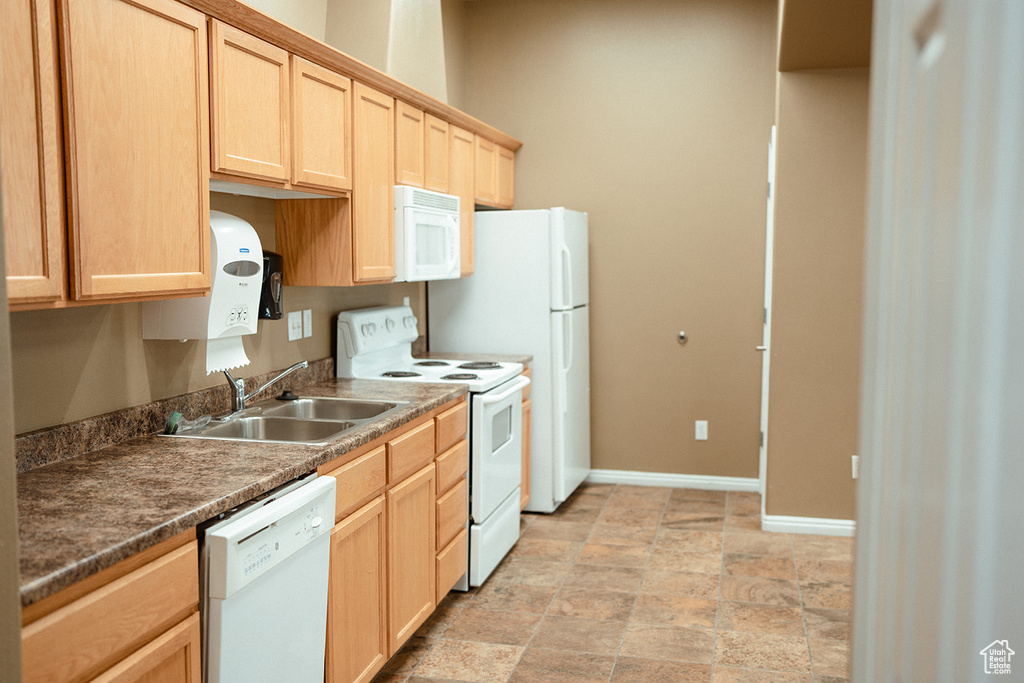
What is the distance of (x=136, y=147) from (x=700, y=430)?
381 cm

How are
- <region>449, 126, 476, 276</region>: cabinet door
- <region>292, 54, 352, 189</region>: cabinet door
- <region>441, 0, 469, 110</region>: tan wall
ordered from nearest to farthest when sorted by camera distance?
<region>292, 54, 352, 189</region>: cabinet door
<region>449, 126, 476, 276</region>: cabinet door
<region>441, 0, 469, 110</region>: tan wall

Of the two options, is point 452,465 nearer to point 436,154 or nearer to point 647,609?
point 647,609

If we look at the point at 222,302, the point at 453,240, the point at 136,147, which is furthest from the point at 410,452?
the point at 453,240

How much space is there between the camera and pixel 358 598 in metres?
2.45

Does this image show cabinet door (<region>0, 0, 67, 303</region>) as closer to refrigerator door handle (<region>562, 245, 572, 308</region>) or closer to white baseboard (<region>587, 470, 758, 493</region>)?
refrigerator door handle (<region>562, 245, 572, 308</region>)

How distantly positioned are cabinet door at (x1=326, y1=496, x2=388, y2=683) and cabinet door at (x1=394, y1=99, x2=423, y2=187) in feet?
4.91

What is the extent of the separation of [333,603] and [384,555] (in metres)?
0.37

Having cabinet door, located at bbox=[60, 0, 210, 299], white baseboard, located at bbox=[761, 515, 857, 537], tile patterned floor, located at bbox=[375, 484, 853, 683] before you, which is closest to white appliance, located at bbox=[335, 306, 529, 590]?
tile patterned floor, located at bbox=[375, 484, 853, 683]

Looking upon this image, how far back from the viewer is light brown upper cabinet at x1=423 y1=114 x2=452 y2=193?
149 inches

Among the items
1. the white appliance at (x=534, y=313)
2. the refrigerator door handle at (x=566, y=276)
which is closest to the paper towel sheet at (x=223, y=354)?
the white appliance at (x=534, y=313)

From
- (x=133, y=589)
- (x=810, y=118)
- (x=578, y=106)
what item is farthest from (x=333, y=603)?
(x=578, y=106)

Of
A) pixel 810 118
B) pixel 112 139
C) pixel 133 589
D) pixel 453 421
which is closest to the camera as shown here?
pixel 133 589

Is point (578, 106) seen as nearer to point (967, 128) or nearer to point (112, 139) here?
point (112, 139)

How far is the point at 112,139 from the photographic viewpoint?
186cm
